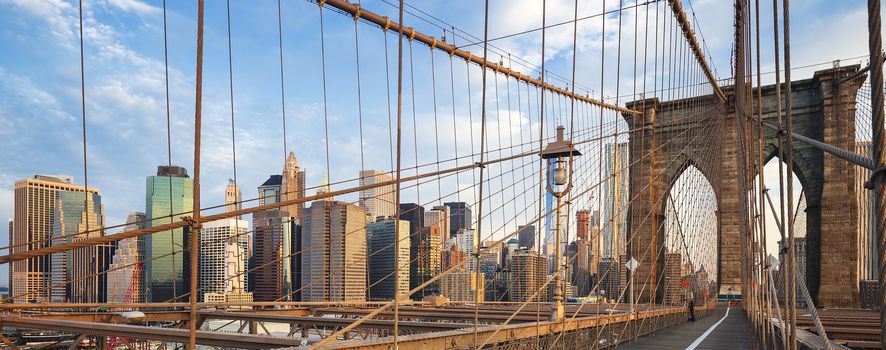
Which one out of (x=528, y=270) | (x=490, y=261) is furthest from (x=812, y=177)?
(x=528, y=270)

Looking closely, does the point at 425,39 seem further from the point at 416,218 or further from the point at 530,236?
the point at 530,236

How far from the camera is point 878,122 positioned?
5.72 ft

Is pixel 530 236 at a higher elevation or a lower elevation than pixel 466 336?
lower

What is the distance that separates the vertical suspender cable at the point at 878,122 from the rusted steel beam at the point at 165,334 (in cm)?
360

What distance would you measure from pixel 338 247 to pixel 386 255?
10.6 metres

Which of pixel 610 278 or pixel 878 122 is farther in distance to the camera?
pixel 610 278

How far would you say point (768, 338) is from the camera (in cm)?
702

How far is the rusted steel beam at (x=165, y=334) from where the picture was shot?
A: 4.72 metres

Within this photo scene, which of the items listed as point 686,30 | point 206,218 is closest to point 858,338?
point 206,218

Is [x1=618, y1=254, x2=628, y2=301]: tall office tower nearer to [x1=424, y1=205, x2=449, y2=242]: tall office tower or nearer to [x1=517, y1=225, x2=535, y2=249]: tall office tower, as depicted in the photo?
[x1=517, y1=225, x2=535, y2=249]: tall office tower

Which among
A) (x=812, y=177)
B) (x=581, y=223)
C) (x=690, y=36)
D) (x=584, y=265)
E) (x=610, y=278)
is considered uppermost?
(x=690, y=36)

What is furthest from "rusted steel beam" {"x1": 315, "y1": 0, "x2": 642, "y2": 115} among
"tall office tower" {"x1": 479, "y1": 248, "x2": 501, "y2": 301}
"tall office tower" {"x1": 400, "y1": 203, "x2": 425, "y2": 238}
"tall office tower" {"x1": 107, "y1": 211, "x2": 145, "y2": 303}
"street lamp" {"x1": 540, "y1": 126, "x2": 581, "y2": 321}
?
"tall office tower" {"x1": 107, "y1": 211, "x2": 145, "y2": 303}

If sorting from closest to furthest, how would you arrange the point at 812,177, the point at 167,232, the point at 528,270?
1. the point at 167,232
2. the point at 528,270
3. the point at 812,177

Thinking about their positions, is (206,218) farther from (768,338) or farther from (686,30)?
(686,30)
